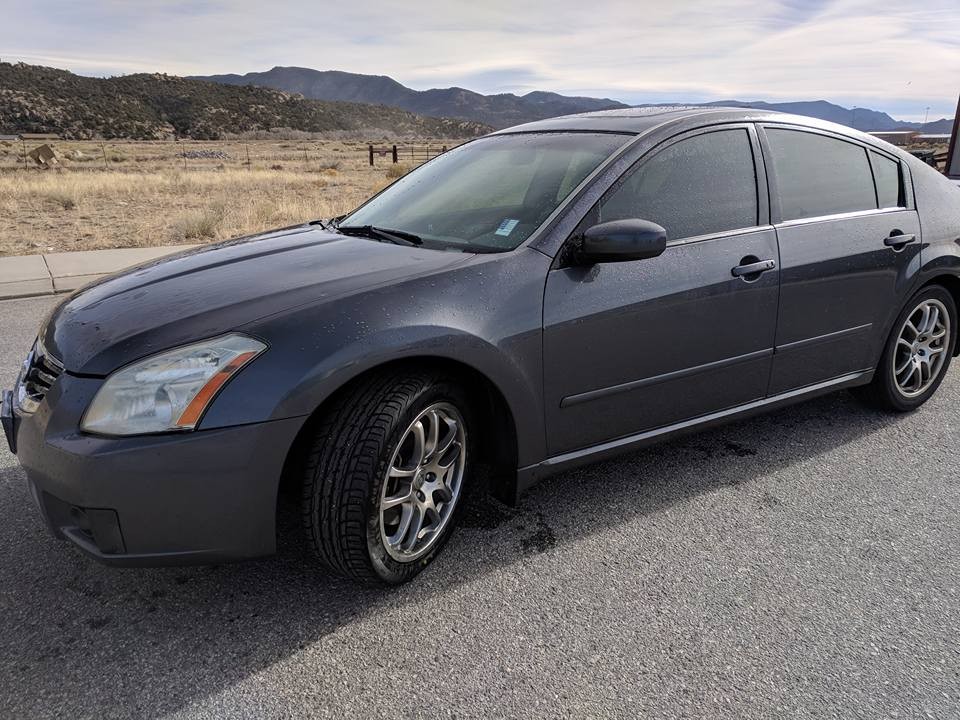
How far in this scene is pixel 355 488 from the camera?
234 centimetres

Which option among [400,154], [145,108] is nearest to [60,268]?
[400,154]

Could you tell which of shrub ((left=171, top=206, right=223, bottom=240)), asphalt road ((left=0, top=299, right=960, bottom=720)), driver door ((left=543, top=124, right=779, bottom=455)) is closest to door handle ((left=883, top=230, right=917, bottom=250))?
driver door ((left=543, top=124, right=779, bottom=455))

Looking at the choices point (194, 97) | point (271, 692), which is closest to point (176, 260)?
point (271, 692)

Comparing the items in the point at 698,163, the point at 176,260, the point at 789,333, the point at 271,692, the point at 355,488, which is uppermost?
the point at 698,163

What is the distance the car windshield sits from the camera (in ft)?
9.80

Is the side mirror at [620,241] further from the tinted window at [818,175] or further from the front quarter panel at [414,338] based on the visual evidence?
the tinted window at [818,175]

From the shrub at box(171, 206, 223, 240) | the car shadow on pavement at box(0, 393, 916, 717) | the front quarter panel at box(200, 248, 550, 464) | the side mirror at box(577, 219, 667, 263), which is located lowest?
the car shadow on pavement at box(0, 393, 916, 717)

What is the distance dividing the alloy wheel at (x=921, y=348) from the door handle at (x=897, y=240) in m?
0.40

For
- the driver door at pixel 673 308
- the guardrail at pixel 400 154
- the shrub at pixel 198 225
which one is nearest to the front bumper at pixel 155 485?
the driver door at pixel 673 308

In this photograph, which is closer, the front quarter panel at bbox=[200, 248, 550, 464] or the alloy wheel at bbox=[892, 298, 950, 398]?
the front quarter panel at bbox=[200, 248, 550, 464]

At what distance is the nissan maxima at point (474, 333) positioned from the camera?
2.21 meters

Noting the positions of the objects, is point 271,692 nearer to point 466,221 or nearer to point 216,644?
point 216,644

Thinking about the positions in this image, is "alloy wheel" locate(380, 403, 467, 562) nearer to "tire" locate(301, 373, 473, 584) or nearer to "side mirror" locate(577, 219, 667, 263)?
"tire" locate(301, 373, 473, 584)

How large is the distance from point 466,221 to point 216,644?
5.99 feet
